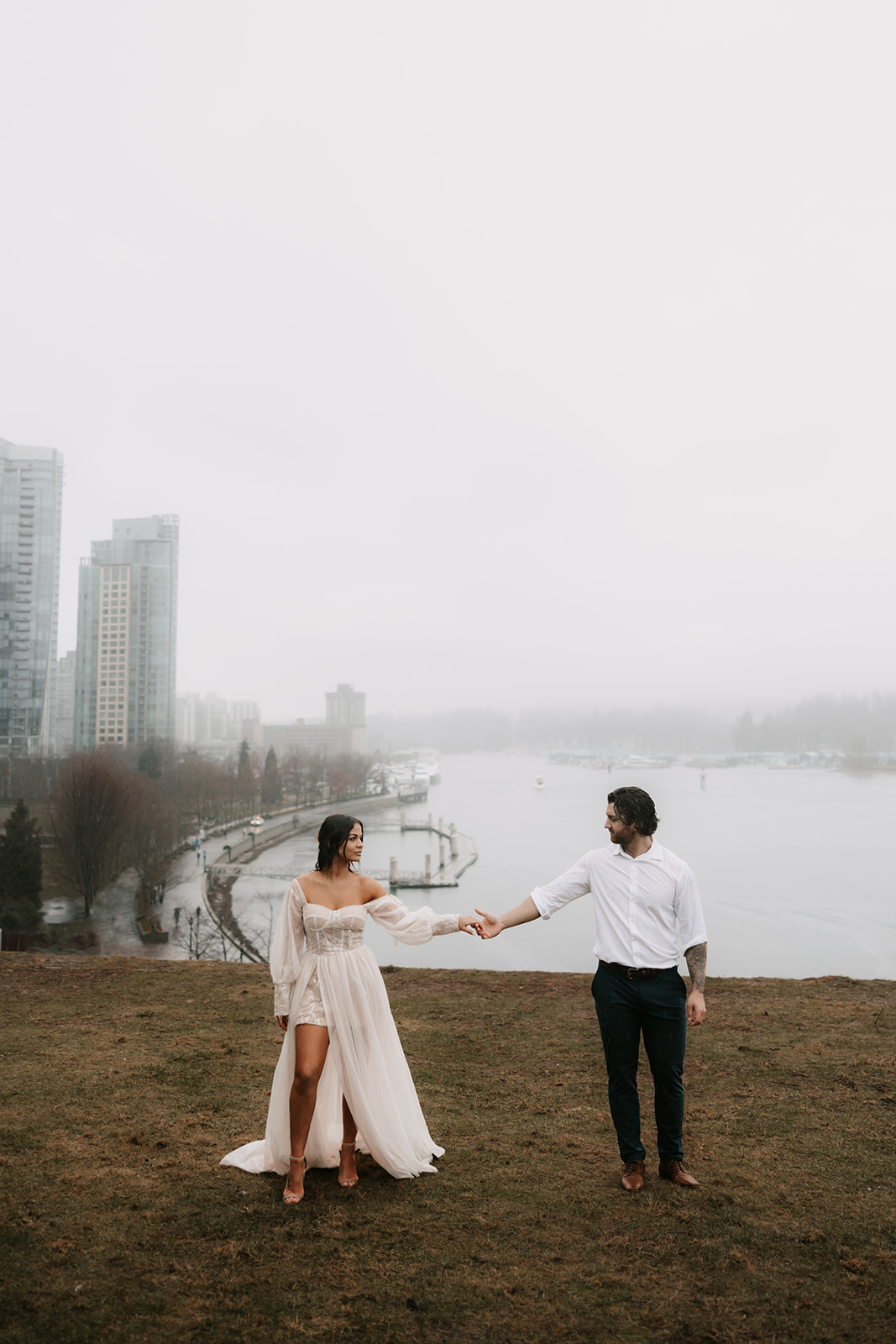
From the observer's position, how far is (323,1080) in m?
3.75

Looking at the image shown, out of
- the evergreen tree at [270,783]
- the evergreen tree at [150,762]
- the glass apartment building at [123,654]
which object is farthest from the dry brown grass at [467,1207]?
the glass apartment building at [123,654]

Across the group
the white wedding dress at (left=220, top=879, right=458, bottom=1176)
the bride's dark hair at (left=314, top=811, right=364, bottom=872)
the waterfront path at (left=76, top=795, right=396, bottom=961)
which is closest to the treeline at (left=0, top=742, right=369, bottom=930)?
the waterfront path at (left=76, top=795, right=396, bottom=961)

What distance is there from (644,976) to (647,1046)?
0.31m

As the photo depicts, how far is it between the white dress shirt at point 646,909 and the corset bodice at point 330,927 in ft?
2.98

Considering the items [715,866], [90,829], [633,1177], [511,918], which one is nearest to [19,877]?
[90,829]

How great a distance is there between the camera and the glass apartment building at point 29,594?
227 feet

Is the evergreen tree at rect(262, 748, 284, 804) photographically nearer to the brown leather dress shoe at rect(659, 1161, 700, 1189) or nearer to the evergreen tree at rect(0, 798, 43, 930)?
the evergreen tree at rect(0, 798, 43, 930)

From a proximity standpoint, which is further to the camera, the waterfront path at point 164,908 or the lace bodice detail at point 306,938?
the waterfront path at point 164,908

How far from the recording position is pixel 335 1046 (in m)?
3.62

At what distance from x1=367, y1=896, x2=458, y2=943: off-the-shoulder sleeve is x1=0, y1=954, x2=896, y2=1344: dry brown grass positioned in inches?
43.3

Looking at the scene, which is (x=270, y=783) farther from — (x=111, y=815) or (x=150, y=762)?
(x=111, y=815)

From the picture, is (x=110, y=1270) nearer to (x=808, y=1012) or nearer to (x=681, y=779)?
(x=808, y=1012)

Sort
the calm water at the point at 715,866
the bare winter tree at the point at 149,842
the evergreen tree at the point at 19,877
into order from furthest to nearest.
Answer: the bare winter tree at the point at 149,842 < the calm water at the point at 715,866 < the evergreen tree at the point at 19,877

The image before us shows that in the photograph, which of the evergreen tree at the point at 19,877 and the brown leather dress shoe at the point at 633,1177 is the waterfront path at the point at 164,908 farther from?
the brown leather dress shoe at the point at 633,1177
